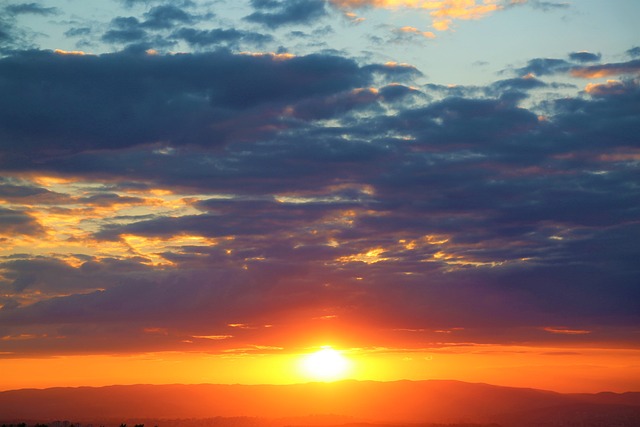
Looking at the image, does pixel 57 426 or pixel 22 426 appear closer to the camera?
pixel 22 426

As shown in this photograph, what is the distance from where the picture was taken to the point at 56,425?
172750 millimetres

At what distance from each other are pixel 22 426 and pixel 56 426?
7811 centimetres

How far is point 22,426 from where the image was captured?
96875mm

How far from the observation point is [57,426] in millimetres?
166625

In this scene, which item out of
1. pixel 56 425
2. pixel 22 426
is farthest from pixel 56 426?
pixel 22 426

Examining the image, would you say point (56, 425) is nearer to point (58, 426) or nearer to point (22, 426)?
point (58, 426)

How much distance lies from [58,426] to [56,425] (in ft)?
32.8

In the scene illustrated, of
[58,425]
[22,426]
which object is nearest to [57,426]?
[58,425]

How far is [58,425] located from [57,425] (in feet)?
11.2

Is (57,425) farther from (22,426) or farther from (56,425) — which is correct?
(22,426)

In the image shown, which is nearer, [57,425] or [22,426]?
[22,426]

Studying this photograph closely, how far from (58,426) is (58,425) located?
184 centimetres

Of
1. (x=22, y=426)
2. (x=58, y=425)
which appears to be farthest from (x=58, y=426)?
(x=22, y=426)

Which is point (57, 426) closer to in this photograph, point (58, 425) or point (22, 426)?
point (58, 425)
